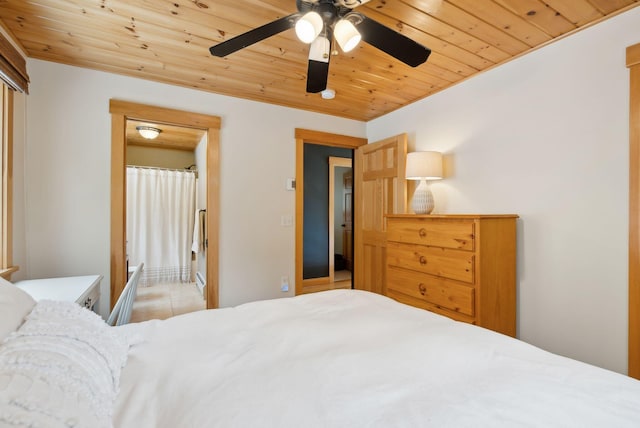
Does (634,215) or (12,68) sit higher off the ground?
(12,68)

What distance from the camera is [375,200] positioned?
3.38 meters

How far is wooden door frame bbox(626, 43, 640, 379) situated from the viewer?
167 centimetres

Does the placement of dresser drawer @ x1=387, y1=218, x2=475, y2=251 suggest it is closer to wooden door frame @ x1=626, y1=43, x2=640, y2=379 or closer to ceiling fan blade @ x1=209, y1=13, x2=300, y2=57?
wooden door frame @ x1=626, y1=43, x2=640, y2=379

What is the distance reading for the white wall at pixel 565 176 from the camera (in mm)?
1781

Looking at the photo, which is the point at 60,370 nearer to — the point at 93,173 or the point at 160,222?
the point at 93,173

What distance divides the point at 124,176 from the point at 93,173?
218 millimetres

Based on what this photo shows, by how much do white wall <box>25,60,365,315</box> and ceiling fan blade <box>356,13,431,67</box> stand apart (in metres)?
1.64

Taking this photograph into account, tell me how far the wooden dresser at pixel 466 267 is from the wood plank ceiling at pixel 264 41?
3.92 ft

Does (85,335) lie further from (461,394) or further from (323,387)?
(461,394)

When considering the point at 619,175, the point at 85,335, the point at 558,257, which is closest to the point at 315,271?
the point at 558,257

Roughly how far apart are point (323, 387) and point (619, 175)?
2092mm

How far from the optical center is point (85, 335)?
88 centimetres

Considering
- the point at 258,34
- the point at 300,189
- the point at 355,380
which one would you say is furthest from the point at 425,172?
the point at 355,380

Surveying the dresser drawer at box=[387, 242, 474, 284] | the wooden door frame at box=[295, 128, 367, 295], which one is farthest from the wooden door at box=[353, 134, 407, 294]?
the wooden door frame at box=[295, 128, 367, 295]
